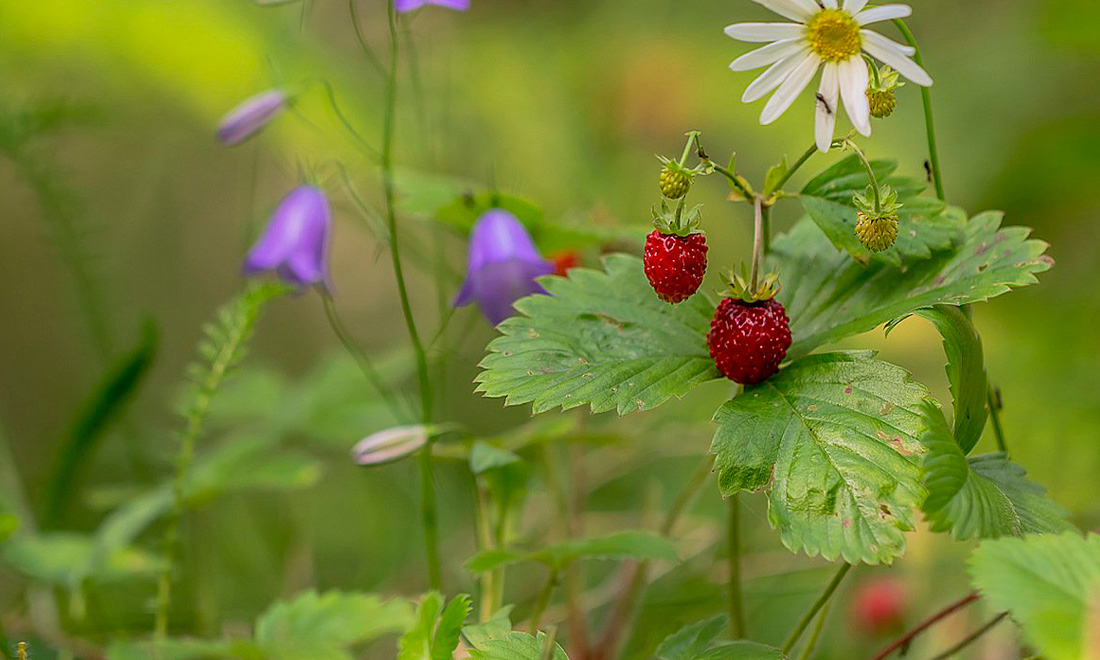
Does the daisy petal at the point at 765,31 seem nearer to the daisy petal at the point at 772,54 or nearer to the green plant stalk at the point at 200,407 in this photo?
the daisy petal at the point at 772,54

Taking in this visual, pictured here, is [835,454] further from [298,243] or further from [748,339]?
[298,243]

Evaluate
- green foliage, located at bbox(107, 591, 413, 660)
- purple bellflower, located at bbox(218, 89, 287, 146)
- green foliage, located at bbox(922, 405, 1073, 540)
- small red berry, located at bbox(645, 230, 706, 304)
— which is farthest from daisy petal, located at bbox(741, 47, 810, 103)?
purple bellflower, located at bbox(218, 89, 287, 146)

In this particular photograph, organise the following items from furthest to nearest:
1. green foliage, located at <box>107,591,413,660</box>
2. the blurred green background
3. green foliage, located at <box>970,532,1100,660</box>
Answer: the blurred green background
green foliage, located at <box>107,591,413,660</box>
green foliage, located at <box>970,532,1100,660</box>

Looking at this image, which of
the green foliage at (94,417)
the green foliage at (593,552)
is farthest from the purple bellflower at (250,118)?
the green foliage at (593,552)

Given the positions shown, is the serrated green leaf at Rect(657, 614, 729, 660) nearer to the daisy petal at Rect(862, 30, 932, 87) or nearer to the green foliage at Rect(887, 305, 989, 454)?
the green foliage at Rect(887, 305, 989, 454)

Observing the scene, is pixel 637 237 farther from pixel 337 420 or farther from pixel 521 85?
pixel 521 85

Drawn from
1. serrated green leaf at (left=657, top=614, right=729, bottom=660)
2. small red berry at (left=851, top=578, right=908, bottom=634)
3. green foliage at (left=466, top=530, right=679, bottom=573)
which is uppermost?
green foliage at (left=466, top=530, right=679, bottom=573)
